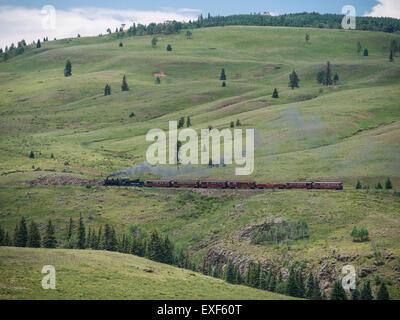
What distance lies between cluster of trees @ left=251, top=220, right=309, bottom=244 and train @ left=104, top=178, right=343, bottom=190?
16110mm

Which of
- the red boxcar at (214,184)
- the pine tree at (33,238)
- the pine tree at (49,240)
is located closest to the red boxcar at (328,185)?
the red boxcar at (214,184)

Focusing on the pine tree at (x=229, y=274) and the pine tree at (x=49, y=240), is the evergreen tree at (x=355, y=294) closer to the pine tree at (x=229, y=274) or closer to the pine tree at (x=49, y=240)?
the pine tree at (x=229, y=274)

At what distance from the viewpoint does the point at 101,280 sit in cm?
7144

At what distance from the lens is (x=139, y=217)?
11475 centimetres

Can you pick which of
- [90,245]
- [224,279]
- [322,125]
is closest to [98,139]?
[322,125]

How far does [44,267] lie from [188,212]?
4515cm

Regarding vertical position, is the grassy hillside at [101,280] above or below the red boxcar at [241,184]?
below

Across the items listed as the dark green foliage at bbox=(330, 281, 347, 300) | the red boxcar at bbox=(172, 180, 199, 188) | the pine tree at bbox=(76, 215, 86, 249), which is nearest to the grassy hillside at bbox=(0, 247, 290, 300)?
the dark green foliage at bbox=(330, 281, 347, 300)

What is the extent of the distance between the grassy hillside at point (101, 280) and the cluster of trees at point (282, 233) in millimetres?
18210

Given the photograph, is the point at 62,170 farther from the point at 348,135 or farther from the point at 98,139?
the point at 348,135

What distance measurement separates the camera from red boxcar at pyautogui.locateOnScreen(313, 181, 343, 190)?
114 meters

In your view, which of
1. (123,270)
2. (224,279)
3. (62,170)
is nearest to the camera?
(123,270)

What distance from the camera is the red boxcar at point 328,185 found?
11381cm

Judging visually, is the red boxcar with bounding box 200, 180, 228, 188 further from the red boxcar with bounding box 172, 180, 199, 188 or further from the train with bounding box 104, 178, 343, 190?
the red boxcar with bounding box 172, 180, 199, 188
